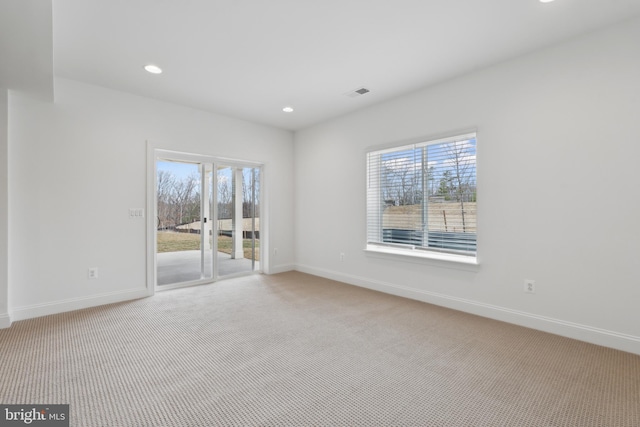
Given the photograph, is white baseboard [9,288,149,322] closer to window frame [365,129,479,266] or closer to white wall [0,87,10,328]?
white wall [0,87,10,328]

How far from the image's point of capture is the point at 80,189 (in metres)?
3.53

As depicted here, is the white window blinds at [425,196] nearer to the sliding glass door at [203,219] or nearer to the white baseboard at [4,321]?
the sliding glass door at [203,219]

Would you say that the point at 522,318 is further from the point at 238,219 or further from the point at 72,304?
the point at 72,304

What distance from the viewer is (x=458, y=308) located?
3463 millimetres

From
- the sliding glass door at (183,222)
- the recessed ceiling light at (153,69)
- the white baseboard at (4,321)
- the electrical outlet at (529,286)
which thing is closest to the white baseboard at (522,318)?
the electrical outlet at (529,286)

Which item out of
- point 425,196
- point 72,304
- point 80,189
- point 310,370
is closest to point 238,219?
point 80,189

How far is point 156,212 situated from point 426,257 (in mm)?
3784

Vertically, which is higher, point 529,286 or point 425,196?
point 425,196

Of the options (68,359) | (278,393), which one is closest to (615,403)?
(278,393)

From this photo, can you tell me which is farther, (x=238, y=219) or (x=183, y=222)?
(x=238, y=219)

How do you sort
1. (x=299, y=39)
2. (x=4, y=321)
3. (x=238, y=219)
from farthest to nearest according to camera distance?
1. (x=238, y=219)
2. (x=4, y=321)
3. (x=299, y=39)

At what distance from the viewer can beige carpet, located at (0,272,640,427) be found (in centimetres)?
170

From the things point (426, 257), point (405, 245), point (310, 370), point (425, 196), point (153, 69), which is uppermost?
point (153, 69)

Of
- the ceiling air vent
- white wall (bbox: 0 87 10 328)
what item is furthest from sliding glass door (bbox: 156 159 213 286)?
the ceiling air vent
